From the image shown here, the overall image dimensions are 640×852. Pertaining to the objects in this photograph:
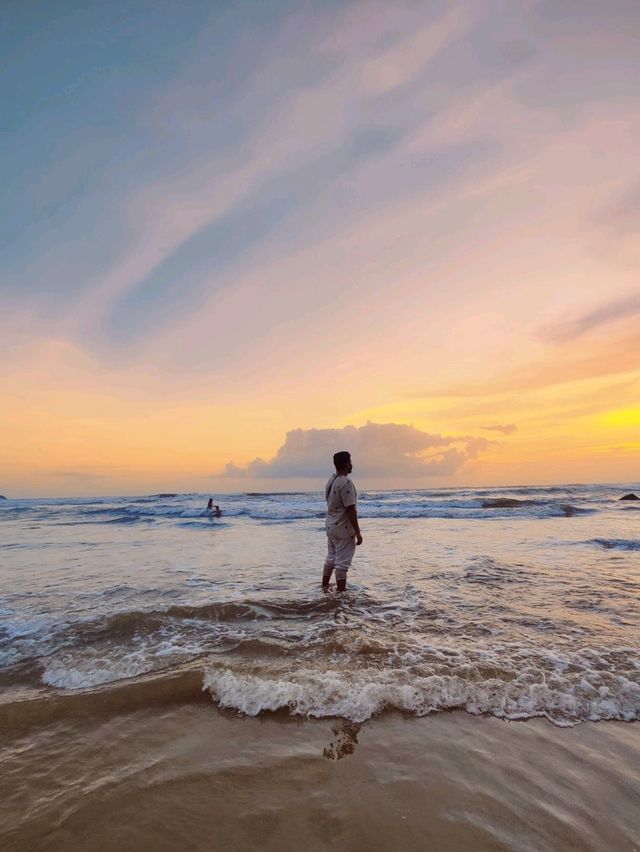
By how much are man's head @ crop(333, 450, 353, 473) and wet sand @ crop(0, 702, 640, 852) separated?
15.1 feet

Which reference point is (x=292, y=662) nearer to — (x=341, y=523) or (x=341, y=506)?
(x=341, y=523)

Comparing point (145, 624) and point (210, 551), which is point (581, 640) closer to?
point (145, 624)

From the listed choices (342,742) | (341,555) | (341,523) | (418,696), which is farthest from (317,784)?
(341,523)

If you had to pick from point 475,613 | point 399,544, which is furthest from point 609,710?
point 399,544

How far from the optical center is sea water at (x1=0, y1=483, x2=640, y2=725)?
12.4 feet

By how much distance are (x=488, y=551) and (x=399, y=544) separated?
110 inches

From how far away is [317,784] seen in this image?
2674 mm

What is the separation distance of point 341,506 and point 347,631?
2.56m

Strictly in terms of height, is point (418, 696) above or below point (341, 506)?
below

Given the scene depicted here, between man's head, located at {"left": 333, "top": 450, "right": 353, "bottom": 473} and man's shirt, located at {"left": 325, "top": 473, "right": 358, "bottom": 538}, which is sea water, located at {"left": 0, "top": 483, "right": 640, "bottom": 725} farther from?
man's head, located at {"left": 333, "top": 450, "right": 353, "bottom": 473}

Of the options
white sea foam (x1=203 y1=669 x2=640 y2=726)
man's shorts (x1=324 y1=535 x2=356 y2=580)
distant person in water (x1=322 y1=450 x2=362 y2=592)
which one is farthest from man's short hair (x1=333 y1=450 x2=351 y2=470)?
white sea foam (x1=203 y1=669 x2=640 y2=726)

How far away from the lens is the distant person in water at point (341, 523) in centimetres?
760

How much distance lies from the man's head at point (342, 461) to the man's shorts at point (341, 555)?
1137mm

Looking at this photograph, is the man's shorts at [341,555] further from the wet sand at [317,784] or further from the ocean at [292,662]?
the wet sand at [317,784]
